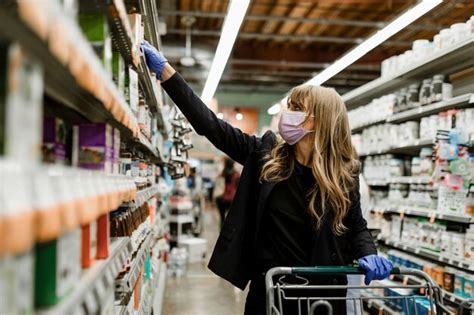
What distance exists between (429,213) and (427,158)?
566 millimetres

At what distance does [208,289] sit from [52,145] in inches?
218

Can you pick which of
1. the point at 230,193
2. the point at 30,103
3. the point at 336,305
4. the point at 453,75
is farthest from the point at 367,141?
the point at 30,103

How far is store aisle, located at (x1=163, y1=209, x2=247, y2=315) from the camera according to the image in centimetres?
543

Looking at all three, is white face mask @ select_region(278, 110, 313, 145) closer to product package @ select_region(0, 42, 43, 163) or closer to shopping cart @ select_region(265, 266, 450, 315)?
shopping cart @ select_region(265, 266, 450, 315)

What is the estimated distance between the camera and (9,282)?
773mm

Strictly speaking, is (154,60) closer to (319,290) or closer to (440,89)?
(319,290)

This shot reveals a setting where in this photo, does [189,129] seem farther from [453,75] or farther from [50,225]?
[50,225]

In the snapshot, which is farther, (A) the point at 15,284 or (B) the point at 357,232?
(B) the point at 357,232

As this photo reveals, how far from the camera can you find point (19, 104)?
2.54ft

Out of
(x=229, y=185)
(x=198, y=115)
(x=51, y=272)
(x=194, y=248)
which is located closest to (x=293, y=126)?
(x=198, y=115)

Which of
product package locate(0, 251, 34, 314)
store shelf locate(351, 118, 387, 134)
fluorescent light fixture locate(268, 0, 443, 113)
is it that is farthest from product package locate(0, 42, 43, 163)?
store shelf locate(351, 118, 387, 134)

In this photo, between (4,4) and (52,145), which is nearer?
(4,4)

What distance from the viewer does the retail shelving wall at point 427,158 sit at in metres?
3.89

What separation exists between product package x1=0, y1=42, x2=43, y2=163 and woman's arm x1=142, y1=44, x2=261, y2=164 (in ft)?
4.88
